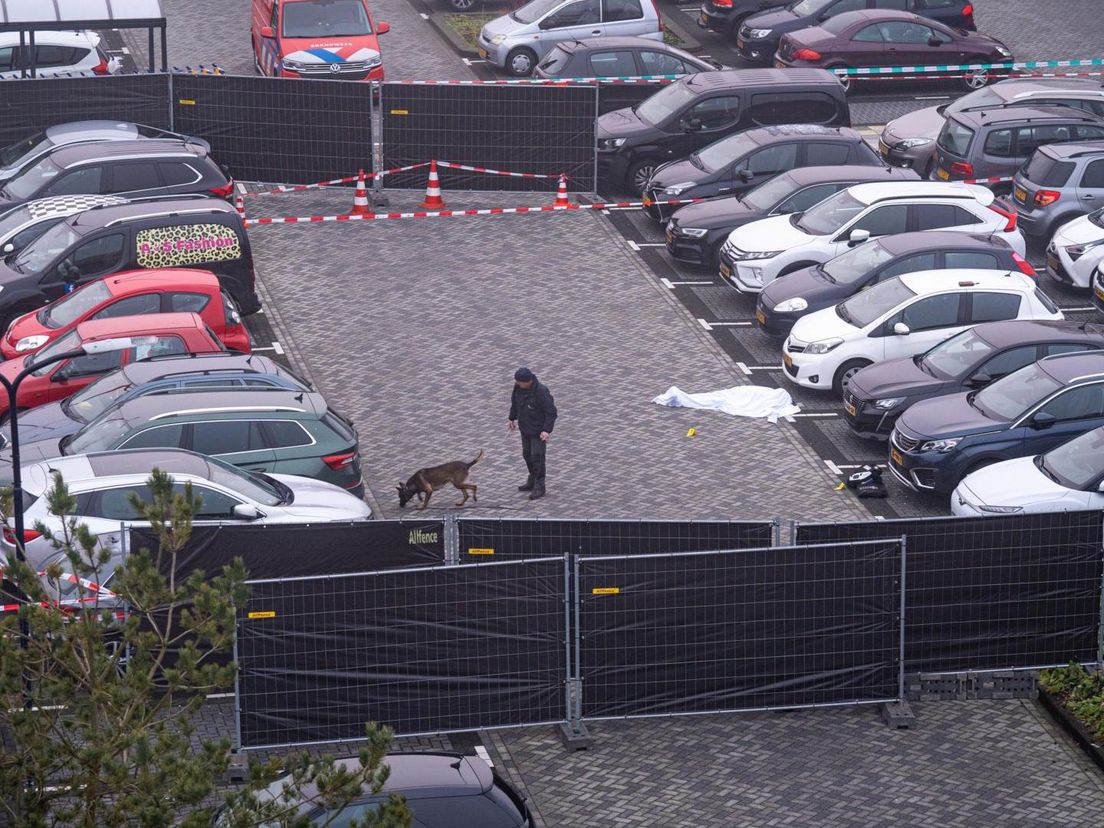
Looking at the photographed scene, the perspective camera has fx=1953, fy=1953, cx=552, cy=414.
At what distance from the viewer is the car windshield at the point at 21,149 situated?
88.7 feet

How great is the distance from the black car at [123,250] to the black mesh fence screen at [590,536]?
28.6ft

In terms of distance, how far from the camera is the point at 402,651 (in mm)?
14773

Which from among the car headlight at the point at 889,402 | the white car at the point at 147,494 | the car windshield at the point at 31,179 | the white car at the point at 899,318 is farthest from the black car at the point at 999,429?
the car windshield at the point at 31,179

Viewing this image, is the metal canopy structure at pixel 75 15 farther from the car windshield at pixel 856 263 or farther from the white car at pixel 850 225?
the car windshield at pixel 856 263

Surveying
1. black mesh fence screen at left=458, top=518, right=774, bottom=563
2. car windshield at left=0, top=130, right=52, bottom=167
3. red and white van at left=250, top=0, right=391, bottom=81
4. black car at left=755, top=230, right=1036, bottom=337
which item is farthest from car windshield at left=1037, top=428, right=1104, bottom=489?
red and white van at left=250, top=0, right=391, bottom=81

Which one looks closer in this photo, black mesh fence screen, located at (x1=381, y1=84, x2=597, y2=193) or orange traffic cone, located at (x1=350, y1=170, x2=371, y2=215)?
orange traffic cone, located at (x1=350, y1=170, x2=371, y2=215)

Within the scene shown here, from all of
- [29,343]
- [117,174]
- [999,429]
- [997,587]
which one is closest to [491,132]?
[117,174]

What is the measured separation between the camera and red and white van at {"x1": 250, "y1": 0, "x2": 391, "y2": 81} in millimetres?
31375

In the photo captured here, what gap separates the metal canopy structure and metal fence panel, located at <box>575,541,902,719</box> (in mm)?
17196

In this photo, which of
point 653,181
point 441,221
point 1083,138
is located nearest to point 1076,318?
point 1083,138

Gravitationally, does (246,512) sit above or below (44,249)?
below

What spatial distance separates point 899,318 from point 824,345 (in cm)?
92

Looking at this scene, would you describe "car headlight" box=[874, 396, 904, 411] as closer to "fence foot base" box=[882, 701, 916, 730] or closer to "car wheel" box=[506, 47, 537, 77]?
"fence foot base" box=[882, 701, 916, 730]

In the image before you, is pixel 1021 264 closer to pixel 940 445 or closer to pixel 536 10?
pixel 940 445
